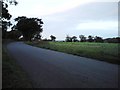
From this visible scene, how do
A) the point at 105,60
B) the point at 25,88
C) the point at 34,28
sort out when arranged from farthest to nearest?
the point at 34,28 → the point at 105,60 → the point at 25,88

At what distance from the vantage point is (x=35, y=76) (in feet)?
28.7

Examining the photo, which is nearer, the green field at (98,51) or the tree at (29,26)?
the green field at (98,51)

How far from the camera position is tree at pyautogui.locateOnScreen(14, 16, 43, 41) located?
277 feet

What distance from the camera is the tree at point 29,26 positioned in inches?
3327

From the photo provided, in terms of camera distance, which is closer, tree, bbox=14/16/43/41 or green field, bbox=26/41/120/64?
green field, bbox=26/41/120/64

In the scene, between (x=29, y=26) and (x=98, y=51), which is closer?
(x=98, y=51)

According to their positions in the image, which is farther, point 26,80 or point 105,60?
point 105,60

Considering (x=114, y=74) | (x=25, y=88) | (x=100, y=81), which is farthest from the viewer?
(x=114, y=74)

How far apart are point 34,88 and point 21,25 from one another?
82835mm

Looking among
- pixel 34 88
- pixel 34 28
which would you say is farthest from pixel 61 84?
pixel 34 28

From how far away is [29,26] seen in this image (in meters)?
84.2

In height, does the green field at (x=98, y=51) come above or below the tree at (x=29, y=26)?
below

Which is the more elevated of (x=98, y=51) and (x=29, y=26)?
(x=29, y=26)

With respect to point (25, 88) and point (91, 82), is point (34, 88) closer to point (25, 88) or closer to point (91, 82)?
point (25, 88)
